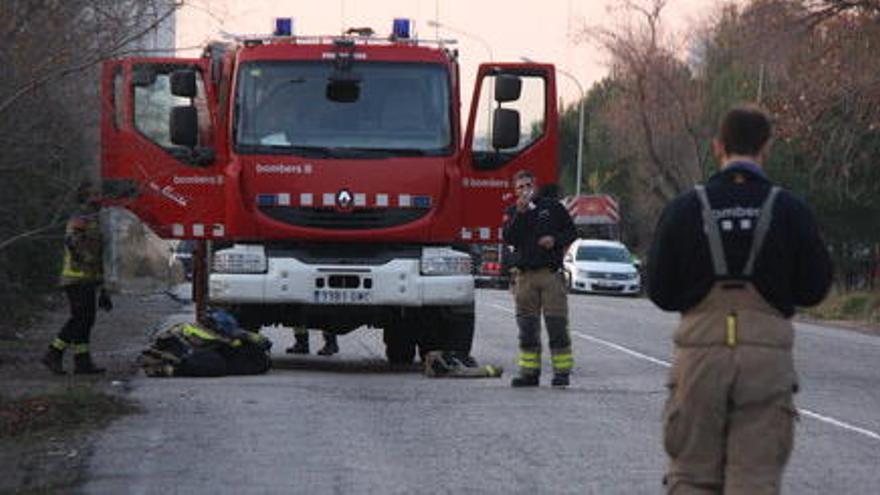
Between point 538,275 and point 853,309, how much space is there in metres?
24.4

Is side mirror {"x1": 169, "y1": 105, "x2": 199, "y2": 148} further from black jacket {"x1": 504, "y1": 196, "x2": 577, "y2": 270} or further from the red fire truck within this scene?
black jacket {"x1": 504, "y1": 196, "x2": 577, "y2": 270}

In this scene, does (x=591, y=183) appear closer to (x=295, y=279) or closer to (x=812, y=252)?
(x=295, y=279)

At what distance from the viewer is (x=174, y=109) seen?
16.7 meters

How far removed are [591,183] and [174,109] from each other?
61884 mm

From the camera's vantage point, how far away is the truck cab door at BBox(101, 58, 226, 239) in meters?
17.0

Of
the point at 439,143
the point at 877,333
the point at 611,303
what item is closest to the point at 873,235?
the point at 611,303

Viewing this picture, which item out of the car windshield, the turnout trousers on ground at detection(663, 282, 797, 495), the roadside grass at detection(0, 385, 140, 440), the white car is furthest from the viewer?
the car windshield

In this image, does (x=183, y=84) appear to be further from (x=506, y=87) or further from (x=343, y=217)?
(x=506, y=87)

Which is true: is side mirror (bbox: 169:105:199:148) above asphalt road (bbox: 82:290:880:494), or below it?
above

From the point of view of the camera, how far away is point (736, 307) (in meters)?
6.56

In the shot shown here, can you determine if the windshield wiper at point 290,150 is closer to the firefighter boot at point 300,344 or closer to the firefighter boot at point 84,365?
the firefighter boot at point 84,365

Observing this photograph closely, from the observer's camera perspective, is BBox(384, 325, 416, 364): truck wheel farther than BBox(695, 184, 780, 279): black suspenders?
Yes

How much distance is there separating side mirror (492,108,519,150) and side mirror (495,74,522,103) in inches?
5.2

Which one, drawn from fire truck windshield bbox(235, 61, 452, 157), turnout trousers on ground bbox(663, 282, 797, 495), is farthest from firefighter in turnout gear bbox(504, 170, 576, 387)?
turnout trousers on ground bbox(663, 282, 797, 495)
